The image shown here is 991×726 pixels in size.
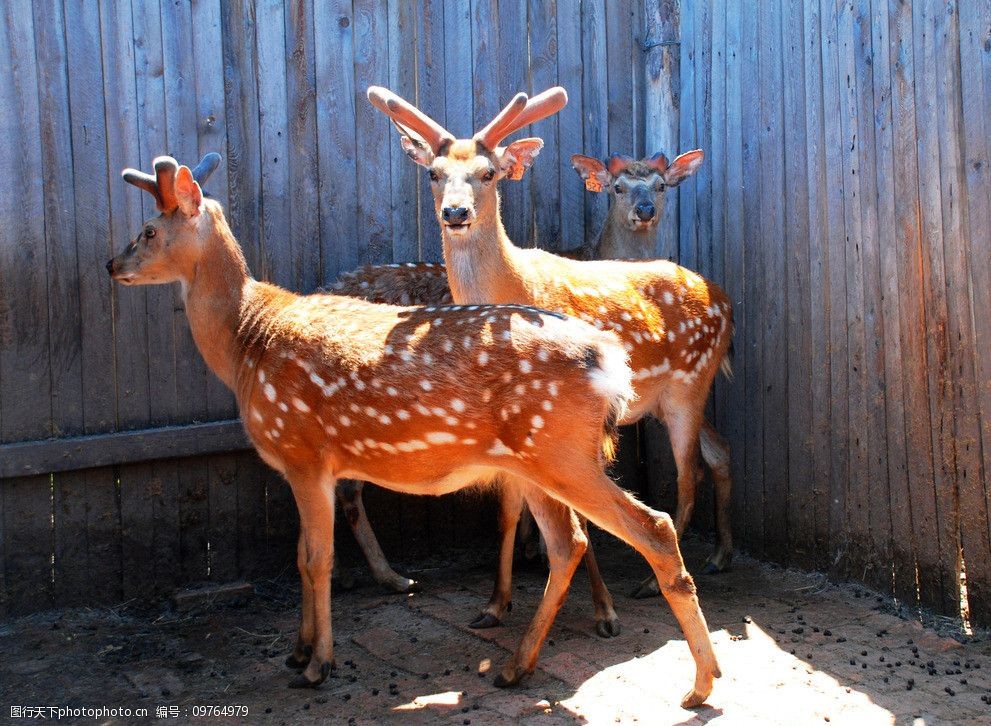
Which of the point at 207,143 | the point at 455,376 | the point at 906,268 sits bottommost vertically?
the point at 455,376

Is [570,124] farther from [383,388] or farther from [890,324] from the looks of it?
[383,388]

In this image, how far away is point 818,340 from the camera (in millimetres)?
6273

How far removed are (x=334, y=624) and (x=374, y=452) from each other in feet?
4.49

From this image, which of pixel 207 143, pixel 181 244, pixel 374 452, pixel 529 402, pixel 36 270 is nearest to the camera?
pixel 529 402

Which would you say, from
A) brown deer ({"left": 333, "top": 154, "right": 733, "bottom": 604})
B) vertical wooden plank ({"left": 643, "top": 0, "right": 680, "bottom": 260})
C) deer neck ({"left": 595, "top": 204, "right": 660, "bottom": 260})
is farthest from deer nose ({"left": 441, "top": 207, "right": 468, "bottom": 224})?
vertical wooden plank ({"left": 643, "top": 0, "right": 680, "bottom": 260})

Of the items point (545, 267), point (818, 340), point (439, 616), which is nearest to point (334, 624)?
point (439, 616)

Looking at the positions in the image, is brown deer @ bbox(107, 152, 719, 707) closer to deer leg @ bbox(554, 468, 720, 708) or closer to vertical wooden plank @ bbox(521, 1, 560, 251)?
deer leg @ bbox(554, 468, 720, 708)

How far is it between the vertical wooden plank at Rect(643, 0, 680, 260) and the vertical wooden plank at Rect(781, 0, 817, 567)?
108cm

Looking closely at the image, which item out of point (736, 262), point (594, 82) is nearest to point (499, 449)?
point (736, 262)

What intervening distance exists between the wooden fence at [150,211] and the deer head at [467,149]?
2.00 ft

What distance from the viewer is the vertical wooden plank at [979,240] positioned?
17.0ft

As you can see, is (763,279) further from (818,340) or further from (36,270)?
(36,270)

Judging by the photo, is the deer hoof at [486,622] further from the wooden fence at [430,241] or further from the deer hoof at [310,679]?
the wooden fence at [430,241]

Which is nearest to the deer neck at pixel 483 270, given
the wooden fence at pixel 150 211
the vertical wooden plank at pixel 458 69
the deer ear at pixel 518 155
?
the deer ear at pixel 518 155
